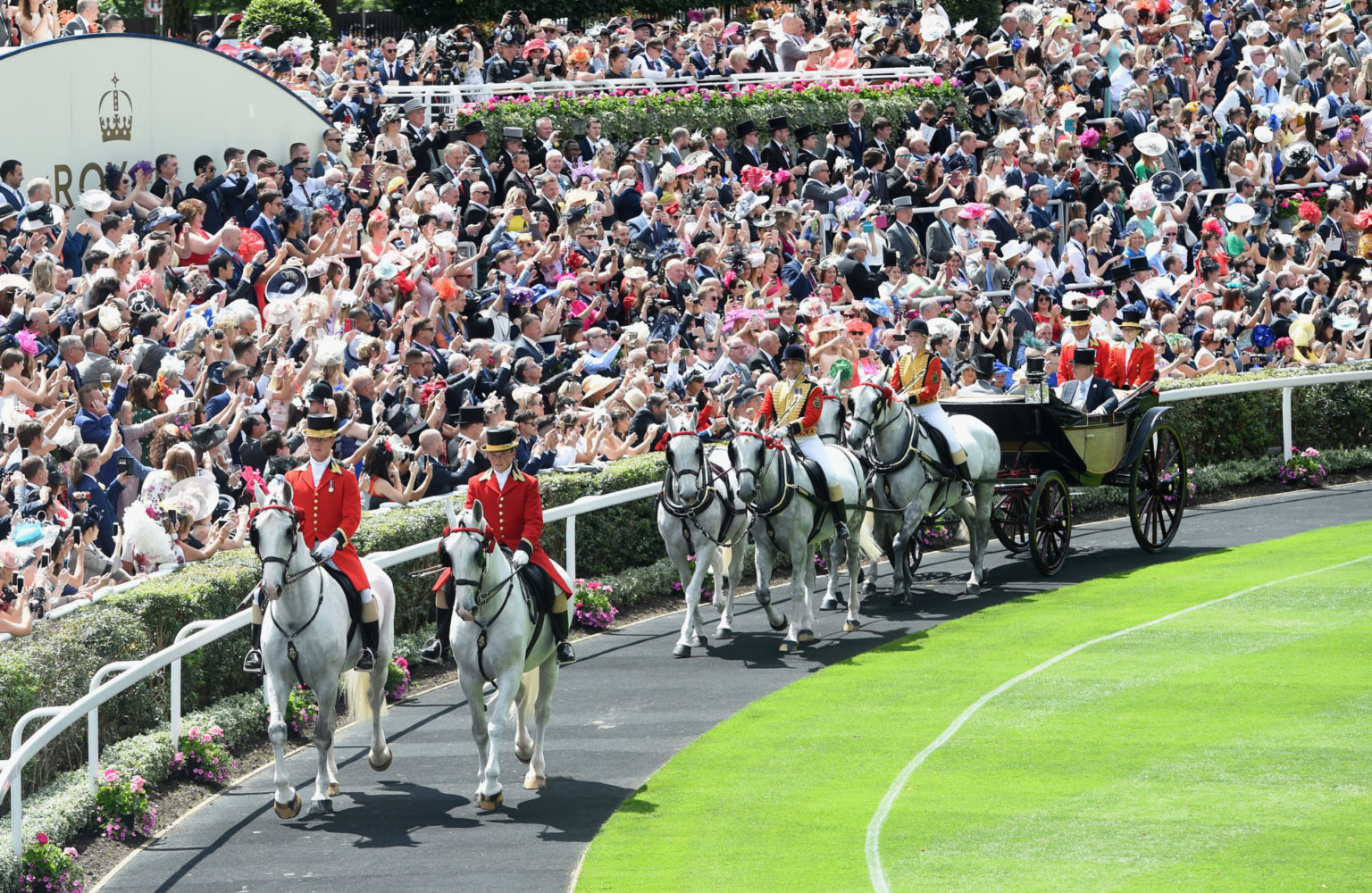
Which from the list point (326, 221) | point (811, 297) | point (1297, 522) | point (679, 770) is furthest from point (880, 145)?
point (679, 770)

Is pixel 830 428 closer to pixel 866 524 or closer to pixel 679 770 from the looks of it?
pixel 866 524

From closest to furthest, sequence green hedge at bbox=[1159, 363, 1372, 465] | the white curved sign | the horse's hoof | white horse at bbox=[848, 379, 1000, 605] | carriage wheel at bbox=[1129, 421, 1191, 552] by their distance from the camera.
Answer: the horse's hoof → white horse at bbox=[848, 379, 1000, 605] → carriage wheel at bbox=[1129, 421, 1191, 552] → the white curved sign → green hedge at bbox=[1159, 363, 1372, 465]

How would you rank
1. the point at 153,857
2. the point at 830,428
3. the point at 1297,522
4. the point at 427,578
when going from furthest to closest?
the point at 1297,522, the point at 830,428, the point at 427,578, the point at 153,857

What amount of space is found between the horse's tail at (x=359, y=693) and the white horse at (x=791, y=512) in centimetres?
427

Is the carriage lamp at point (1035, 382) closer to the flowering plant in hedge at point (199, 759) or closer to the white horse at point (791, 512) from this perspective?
the white horse at point (791, 512)

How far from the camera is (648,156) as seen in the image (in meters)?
26.0

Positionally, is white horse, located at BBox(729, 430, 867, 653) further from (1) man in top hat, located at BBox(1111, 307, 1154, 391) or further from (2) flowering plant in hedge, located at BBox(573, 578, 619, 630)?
(1) man in top hat, located at BBox(1111, 307, 1154, 391)

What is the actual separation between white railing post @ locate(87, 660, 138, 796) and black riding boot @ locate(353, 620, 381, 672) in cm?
155

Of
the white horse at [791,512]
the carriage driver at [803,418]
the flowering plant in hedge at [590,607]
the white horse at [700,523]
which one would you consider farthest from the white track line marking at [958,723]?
the flowering plant in hedge at [590,607]

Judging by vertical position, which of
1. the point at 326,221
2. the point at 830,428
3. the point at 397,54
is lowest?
the point at 830,428

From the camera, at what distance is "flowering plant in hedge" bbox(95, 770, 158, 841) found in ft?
38.0

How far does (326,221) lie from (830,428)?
20.5 ft

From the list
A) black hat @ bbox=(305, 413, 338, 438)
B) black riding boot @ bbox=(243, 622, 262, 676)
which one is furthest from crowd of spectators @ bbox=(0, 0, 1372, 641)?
black riding boot @ bbox=(243, 622, 262, 676)

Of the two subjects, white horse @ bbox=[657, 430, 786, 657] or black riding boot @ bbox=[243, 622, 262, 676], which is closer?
black riding boot @ bbox=[243, 622, 262, 676]
